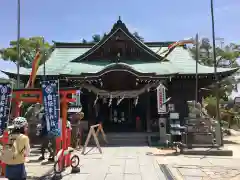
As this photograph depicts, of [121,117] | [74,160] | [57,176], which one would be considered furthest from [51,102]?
[121,117]

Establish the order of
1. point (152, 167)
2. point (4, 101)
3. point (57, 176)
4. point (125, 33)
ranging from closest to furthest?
point (57, 176) < point (4, 101) < point (152, 167) < point (125, 33)

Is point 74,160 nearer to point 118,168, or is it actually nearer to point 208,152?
point 118,168

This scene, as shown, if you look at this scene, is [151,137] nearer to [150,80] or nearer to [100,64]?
[150,80]

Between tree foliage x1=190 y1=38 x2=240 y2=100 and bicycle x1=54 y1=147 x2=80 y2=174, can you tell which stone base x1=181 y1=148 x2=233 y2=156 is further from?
tree foliage x1=190 y1=38 x2=240 y2=100

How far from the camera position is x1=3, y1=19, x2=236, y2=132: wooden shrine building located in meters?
15.9

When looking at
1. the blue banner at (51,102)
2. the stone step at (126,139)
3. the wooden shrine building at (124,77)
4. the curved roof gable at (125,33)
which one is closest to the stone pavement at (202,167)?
the blue banner at (51,102)

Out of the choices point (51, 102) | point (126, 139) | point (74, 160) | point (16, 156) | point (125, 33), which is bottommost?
point (126, 139)

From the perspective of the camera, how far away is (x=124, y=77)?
1672 centimetres

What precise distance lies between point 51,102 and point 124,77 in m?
10.1

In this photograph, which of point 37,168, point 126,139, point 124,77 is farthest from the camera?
point 124,77

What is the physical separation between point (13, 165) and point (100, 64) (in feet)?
47.5

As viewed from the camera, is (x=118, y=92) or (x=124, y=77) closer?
(x=118, y=92)

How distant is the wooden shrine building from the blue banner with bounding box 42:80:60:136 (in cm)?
851

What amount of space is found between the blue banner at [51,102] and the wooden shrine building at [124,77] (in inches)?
335
